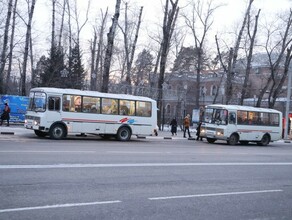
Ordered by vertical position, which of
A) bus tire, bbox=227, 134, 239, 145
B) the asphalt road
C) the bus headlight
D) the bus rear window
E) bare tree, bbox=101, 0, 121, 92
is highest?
bare tree, bbox=101, 0, 121, 92

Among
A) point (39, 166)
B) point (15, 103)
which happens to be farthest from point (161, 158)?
point (15, 103)

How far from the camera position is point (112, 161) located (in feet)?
42.5

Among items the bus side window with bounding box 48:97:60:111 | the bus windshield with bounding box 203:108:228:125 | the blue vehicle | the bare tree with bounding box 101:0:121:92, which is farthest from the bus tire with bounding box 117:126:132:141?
the blue vehicle

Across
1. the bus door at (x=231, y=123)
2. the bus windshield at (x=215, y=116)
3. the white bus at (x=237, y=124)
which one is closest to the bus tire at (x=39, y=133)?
the white bus at (x=237, y=124)

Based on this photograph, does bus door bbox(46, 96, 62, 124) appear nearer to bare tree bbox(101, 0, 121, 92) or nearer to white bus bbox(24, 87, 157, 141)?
white bus bbox(24, 87, 157, 141)

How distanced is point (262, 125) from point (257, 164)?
47.1 ft

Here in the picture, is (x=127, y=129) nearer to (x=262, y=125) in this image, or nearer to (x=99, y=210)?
(x=262, y=125)

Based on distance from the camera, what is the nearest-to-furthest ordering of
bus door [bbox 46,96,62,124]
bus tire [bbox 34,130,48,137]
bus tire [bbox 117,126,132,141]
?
1. bus door [bbox 46,96,62,124]
2. bus tire [bbox 34,130,48,137]
3. bus tire [bbox 117,126,132,141]

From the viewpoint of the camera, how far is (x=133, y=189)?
8.67m

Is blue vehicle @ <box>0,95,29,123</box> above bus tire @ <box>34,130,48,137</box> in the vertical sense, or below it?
above

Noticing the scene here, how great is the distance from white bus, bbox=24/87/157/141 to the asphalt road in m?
7.11

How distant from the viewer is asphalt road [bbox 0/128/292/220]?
6.75 metres

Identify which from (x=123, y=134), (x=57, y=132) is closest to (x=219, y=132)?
(x=123, y=134)

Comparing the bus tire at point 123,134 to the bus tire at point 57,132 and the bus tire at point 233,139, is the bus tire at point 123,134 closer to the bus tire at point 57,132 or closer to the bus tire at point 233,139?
the bus tire at point 57,132
